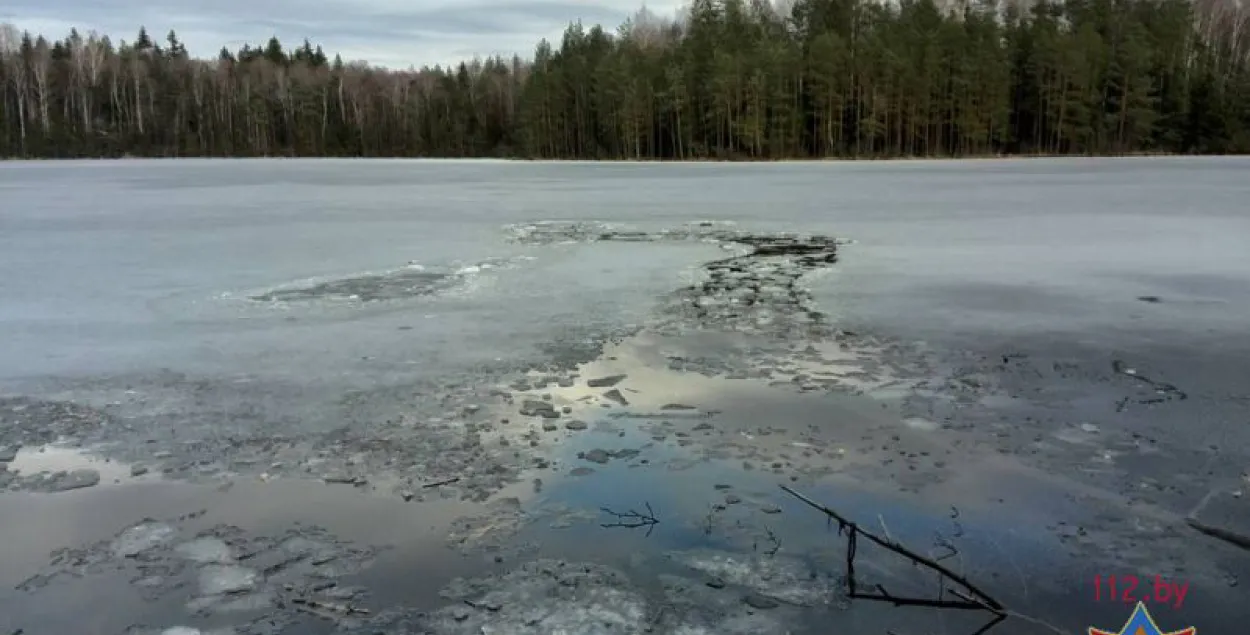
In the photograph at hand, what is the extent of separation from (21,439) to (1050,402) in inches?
239

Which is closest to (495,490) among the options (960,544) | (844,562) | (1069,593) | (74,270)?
(844,562)

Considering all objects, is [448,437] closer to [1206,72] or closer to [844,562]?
[844,562]

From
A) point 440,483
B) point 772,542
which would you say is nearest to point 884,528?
point 772,542

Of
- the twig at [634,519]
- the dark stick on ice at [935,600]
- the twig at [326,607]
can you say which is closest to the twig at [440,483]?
the twig at [634,519]

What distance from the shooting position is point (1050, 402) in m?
5.48

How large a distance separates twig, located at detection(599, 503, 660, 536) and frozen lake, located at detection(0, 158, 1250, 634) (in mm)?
167

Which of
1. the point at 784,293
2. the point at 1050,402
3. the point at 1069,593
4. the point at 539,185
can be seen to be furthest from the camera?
the point at 539,185

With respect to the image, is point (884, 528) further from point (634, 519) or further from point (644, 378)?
point (644, 378)

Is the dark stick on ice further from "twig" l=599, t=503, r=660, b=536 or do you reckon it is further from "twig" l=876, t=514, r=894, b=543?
"twig" l=599, t=503, r=660, b=536

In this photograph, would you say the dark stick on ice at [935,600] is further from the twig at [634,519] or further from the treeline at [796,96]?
the treeline at [796,96]

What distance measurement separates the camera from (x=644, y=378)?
6.16 metres

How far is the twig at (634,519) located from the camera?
382 cm

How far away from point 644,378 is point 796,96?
178 ft

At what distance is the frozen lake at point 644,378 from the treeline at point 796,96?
4382cm
